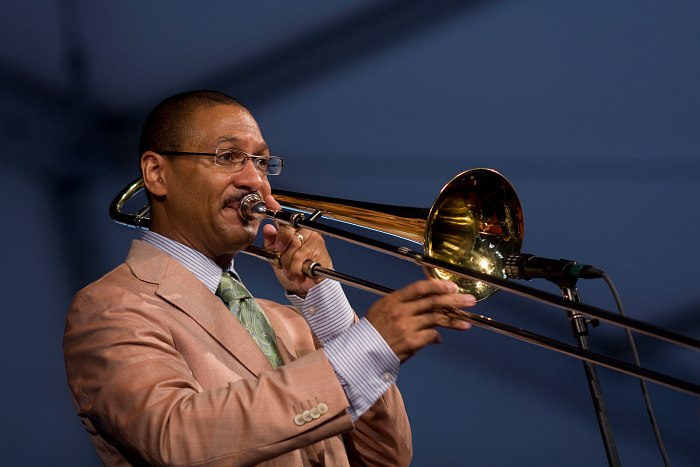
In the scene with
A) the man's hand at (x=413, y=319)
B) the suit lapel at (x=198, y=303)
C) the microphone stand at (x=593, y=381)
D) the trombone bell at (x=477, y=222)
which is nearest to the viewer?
the man's hand at (x=413, y=319)

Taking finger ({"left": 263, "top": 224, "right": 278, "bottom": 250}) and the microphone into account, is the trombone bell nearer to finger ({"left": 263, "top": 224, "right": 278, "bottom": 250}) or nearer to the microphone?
the microphone

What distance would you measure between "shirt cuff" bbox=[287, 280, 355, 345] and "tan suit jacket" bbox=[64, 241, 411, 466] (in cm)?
8

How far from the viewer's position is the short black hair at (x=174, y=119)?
7.07 feet

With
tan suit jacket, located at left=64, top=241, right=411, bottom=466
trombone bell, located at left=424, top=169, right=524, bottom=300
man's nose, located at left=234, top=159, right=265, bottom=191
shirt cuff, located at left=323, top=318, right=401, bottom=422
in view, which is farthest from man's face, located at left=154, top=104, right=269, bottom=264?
shirt cuff, located at left=323, top=318, right=401, bottom=422

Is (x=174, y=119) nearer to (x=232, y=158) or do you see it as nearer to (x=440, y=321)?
(x=232, y=158)

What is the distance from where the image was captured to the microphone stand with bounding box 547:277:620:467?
170cm

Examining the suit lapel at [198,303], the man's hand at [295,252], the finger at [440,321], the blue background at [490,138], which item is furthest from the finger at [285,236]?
the blue background at [490,138]

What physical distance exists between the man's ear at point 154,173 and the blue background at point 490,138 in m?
0.67

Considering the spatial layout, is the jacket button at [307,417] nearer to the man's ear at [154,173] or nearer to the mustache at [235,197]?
the mustache at [235,197]

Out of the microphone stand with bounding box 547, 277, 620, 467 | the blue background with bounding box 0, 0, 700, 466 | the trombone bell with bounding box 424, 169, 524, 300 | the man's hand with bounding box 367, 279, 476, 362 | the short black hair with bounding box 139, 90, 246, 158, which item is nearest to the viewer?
the man's hand with bounding box 367, 279, 476, 362

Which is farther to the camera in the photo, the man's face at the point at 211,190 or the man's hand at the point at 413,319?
the man's face at the point at 211,190

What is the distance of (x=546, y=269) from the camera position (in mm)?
1759

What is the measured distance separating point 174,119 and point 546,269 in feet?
3.08

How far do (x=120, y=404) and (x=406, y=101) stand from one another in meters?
1.64
